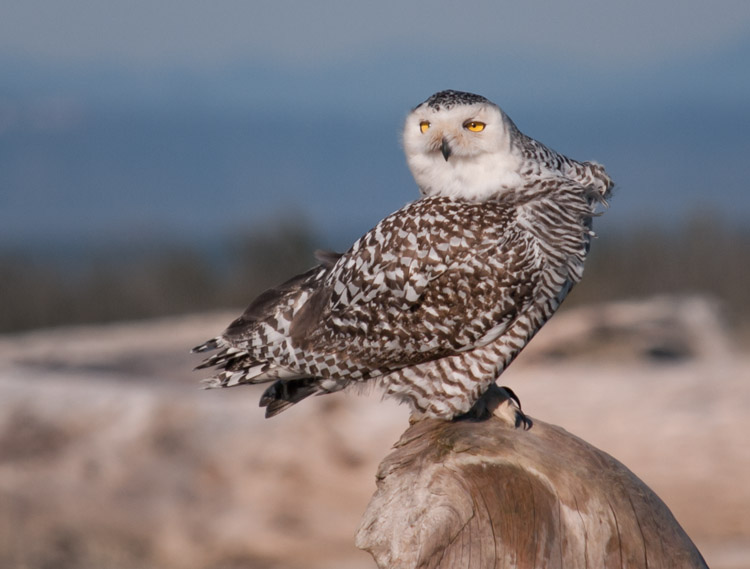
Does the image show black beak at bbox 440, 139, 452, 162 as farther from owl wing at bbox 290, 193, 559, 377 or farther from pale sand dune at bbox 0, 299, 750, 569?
pale sand dune at bbox 0, 299, 750, 569

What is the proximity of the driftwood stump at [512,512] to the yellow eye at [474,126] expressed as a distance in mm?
1418

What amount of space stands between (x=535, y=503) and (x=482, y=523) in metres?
0.25

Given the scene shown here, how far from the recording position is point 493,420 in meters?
4.89

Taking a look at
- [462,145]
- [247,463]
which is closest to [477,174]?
[462,145]

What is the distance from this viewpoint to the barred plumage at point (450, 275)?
462cm

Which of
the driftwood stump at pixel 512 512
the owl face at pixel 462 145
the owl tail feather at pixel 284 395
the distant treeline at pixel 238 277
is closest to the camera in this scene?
the driftwood stump at pixel 512 512

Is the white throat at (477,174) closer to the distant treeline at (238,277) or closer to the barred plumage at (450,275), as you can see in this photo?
the barred plumage at (450,275)

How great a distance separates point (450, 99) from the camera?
A: 4789 mm

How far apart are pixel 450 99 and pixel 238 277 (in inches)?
729

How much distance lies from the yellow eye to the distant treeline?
15266mm

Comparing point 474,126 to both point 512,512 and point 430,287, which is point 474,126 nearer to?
point 430,287

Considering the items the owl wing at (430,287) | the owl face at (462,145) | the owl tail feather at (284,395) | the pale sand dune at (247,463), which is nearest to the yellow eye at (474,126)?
the owl face at (462,145)

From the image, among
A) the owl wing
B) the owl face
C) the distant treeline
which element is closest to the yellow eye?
the owl face

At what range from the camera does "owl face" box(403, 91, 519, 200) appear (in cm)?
470
